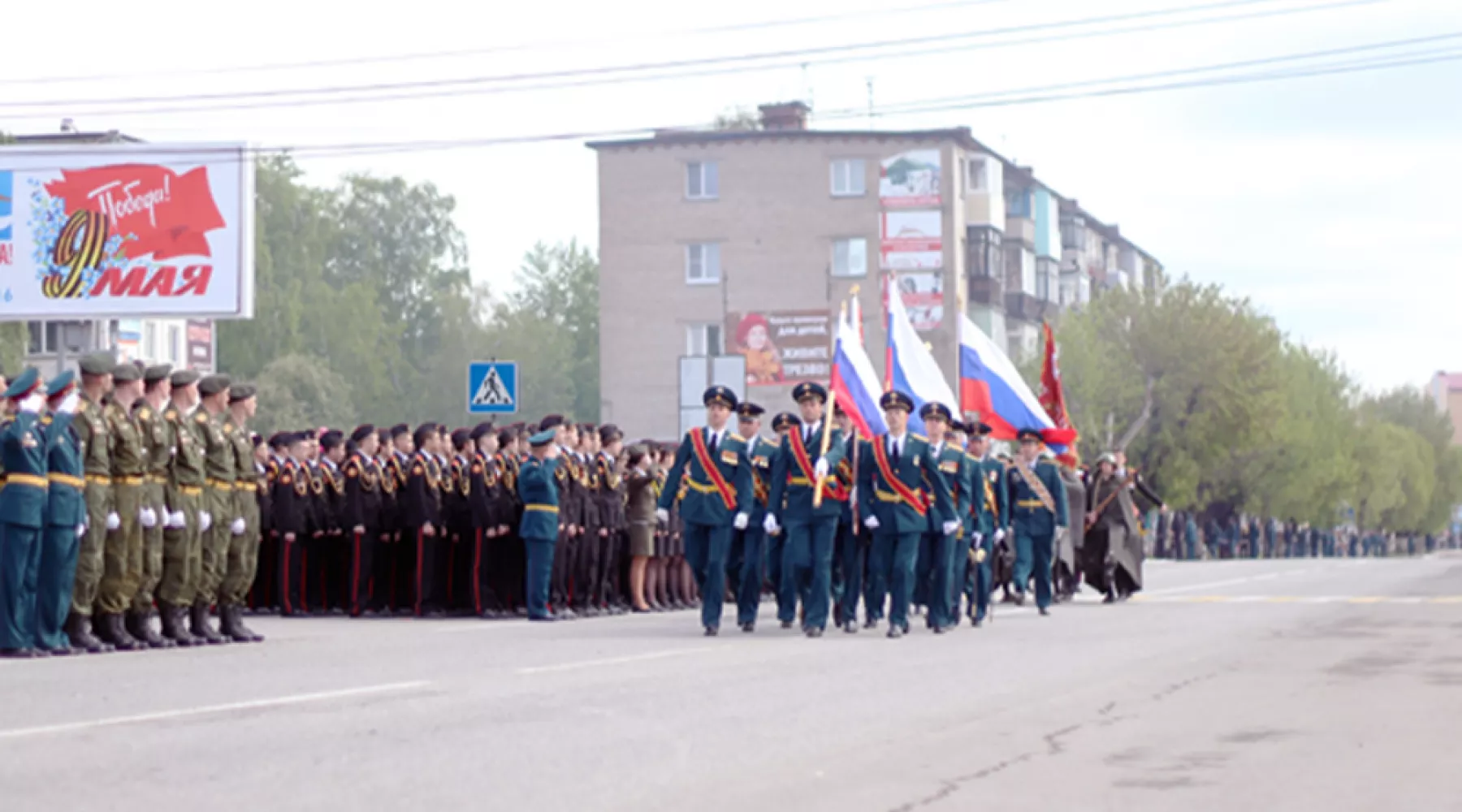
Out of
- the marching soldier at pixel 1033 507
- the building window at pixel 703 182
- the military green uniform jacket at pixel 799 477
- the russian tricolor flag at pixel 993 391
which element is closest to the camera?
the military green uniform jacket at pixel 799 477

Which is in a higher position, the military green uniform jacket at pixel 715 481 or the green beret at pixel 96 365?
the green beret at pixel 96 365

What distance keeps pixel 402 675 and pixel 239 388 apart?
4.96 meters

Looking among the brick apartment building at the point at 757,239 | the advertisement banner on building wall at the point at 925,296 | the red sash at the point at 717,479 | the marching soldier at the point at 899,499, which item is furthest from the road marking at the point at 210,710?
the advertisement banner on building wall at the point at 925,296

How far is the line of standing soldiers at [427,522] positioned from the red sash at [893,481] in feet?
13.0

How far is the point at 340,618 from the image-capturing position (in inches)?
878

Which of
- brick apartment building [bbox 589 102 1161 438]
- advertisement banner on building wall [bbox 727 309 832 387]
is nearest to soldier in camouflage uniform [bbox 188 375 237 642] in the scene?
advertisement banner on building wall [bbox 727 309 832 387]

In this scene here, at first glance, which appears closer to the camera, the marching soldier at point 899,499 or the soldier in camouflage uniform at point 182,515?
the soldier in camouflage uniform at point 182,515

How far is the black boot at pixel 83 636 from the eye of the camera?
16172mm

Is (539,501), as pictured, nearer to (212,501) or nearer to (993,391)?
(212,501)

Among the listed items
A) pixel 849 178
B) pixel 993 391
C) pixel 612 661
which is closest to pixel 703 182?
pixel 849 178

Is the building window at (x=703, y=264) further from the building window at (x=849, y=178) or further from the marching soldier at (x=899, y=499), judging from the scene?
the marching soldier at (x=899, y=499)

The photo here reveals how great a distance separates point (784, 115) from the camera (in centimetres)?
8031

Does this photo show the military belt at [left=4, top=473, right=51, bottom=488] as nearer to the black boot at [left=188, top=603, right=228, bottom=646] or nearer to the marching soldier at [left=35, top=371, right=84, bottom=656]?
the marching soldier at [left=35, top=371, right=84, bottom=656]

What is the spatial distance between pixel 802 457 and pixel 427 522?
4848mm
